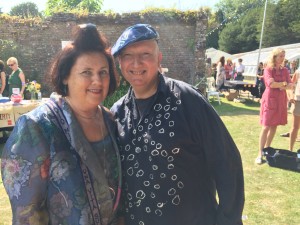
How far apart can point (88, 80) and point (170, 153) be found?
0.57 metres

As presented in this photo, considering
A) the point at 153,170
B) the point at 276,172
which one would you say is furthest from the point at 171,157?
the point at 276,172

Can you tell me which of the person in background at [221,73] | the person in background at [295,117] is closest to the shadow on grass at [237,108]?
the person in background at [221,73]

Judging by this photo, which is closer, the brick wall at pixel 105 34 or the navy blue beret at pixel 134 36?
the navy blue beret at pixel 134 36

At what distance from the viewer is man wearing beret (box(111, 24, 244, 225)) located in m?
1.68

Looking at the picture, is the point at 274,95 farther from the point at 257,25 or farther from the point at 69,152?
the point at 257,25

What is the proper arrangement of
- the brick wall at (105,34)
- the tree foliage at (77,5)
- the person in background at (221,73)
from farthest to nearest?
the tree foliage at (77,5) < the person in background at (221,73) < the brick wall at (105,34)

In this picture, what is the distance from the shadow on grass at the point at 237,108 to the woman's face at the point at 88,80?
896cm

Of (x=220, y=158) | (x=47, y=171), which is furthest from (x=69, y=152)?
(x=220, y=158)

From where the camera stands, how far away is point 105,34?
41.6ft

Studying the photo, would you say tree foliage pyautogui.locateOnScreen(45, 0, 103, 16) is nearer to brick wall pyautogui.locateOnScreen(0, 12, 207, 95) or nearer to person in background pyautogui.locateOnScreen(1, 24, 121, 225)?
brick wall pyautogui.locateOnScreen(0, 12, 207, 95)

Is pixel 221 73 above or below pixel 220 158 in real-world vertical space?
above

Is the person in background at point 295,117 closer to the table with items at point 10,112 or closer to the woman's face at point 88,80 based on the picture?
the table with items at point 10,112

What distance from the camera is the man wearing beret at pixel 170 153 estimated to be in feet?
5.50

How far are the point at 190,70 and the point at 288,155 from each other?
869 cm
